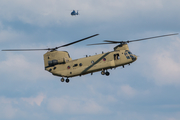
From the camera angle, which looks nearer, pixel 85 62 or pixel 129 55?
pixel 129 55

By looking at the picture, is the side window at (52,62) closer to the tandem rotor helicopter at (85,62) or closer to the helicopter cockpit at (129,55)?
Answer: the tandem rotor helicopter at (85,62)

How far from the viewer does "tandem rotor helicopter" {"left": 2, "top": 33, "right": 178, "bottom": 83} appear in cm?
6362

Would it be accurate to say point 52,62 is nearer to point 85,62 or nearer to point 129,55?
point 85,62

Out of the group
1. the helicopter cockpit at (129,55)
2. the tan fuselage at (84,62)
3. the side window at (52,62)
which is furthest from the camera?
the side window at (52,62)

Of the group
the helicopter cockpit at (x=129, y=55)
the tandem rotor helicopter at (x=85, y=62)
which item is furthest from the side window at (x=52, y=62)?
the helicopter cockpit at (x=129, y=55)

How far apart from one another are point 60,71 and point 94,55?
29.7 ft

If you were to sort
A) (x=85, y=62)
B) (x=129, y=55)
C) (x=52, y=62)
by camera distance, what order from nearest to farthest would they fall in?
(x=129, y=55) → (x=85, y=62) → (x=52, y=62)

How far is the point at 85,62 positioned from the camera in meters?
66.1

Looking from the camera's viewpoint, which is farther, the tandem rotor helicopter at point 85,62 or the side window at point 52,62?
the side window at point 52,62

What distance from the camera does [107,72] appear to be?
6431 centimetres

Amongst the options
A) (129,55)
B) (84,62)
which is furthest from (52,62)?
(129,55)

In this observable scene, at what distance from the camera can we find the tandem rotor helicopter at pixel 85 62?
63.6 meters

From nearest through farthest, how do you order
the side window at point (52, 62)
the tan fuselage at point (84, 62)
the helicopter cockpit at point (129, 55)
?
the helicopter cockpit at point (129, 55)
the tan fuselage at point (84, 62)
the side window at point (52, 62)

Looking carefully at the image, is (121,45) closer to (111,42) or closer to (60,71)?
(111,42)
